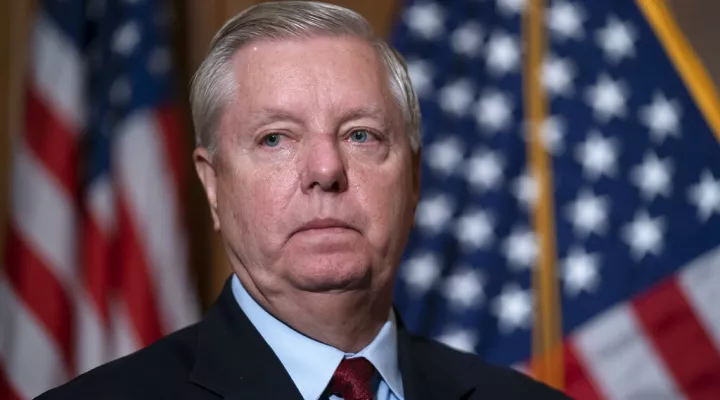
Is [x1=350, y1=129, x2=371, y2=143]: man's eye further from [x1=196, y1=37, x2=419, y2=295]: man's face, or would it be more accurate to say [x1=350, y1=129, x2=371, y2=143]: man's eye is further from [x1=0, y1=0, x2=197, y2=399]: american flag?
[x1=0, y1=0, x2=197, y2=399]: american flag

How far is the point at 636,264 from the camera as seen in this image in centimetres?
272

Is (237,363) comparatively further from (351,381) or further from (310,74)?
(310,74)

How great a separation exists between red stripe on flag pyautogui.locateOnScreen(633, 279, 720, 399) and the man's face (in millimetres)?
1407

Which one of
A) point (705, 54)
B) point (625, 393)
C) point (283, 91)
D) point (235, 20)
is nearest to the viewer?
point (283, 91)

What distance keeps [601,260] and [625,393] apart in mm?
397

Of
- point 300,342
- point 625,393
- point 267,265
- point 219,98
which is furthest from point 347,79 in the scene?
point 625,393

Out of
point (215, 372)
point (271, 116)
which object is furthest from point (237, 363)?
point (271, 116)

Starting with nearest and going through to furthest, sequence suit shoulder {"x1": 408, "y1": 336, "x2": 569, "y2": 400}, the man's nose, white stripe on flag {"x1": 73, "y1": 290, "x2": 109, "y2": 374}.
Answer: the man's nose → suit shoulder {"x1": 408, "y1": 336, "x2": 569, "y2": 400} → white stripe on flag {"x1": 73, "y1": 290, "x2": 109, "y2": 374}

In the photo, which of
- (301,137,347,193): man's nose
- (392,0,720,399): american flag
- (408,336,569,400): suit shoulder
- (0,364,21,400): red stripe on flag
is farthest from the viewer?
(392,0,720,399): american flag

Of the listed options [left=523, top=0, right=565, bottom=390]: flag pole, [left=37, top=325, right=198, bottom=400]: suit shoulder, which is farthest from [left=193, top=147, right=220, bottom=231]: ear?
[left=523, top=0, right=565, bottom=390]: flag pole

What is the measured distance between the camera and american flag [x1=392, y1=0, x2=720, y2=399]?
8.84ft

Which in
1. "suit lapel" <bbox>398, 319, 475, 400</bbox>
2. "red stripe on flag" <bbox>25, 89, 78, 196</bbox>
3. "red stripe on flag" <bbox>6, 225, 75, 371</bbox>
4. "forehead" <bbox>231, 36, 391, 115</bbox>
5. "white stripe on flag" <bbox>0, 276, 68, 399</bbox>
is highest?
"forehead" <bbox>231, 36, 391, 115</bbox>

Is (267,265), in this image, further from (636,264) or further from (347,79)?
(636,264)

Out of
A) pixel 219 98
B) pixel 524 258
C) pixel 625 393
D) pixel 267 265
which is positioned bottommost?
pixel 625 393
